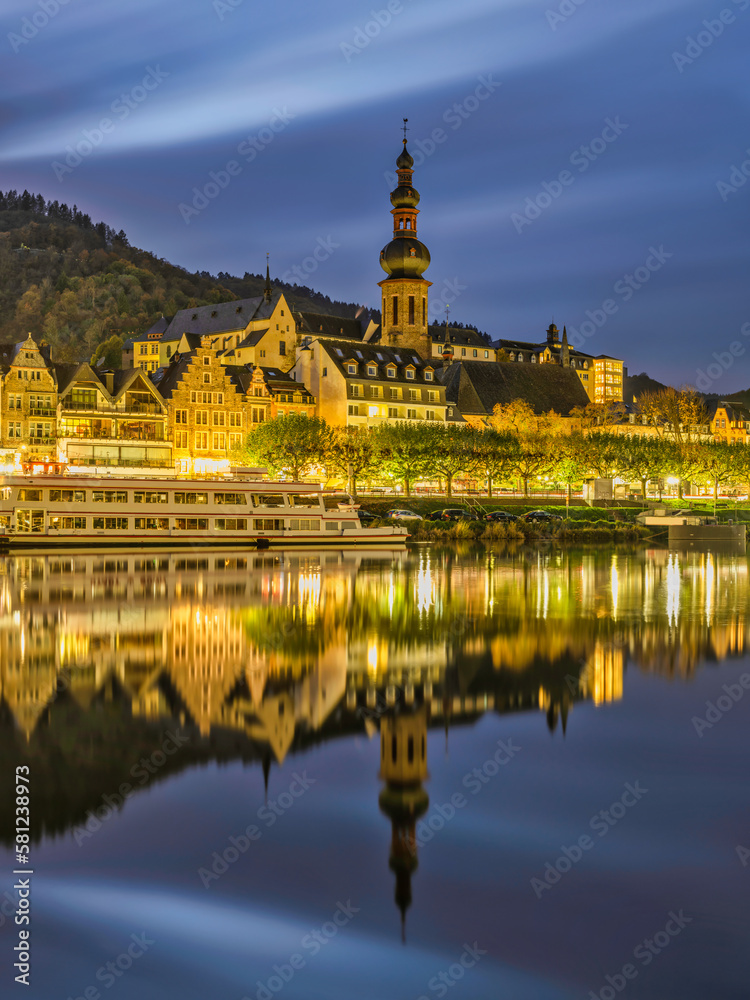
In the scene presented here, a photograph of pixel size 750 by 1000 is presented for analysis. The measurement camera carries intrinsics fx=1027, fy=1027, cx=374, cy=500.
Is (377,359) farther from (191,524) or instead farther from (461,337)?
(461,337)

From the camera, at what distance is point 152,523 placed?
68.4 meters

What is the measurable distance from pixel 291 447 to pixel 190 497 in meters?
23.0

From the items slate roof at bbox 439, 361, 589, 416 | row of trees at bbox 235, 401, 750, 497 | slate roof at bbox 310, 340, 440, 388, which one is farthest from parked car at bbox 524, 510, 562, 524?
slate roof at bbox 439, 361, 589, 416

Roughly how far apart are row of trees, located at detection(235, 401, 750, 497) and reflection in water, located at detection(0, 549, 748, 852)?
46.8 metres

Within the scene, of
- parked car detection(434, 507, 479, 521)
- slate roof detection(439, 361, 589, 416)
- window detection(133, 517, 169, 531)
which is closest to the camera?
window detection(133, 517, 169, 531)

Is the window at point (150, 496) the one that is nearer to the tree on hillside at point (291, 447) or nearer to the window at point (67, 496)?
the window at point (67, 496)

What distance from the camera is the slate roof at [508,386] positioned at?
13349 cm

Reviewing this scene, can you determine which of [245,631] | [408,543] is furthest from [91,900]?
[408,543]

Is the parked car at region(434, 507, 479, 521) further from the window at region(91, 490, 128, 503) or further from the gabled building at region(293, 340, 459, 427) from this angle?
the window at region(91, 490, 128, 503)

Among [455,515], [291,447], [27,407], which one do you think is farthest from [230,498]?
[27,407]

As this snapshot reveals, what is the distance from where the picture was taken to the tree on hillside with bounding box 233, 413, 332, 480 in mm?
91312

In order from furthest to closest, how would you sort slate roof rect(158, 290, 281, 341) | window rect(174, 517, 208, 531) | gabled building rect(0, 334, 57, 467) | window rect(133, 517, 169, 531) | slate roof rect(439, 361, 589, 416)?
slate roof rect(439, 361, 589, 416), slate roof rect(158, 290, 281, 341), gabled building rect(0, 334, 57, 467), window rect(174, 517, 208, 531), window rect(133, 517, 169, 531)

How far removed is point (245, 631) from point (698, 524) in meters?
69.3

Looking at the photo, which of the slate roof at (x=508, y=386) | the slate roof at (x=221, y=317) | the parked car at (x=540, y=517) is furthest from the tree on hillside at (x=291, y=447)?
the slate roof at (x=508, y=386)
